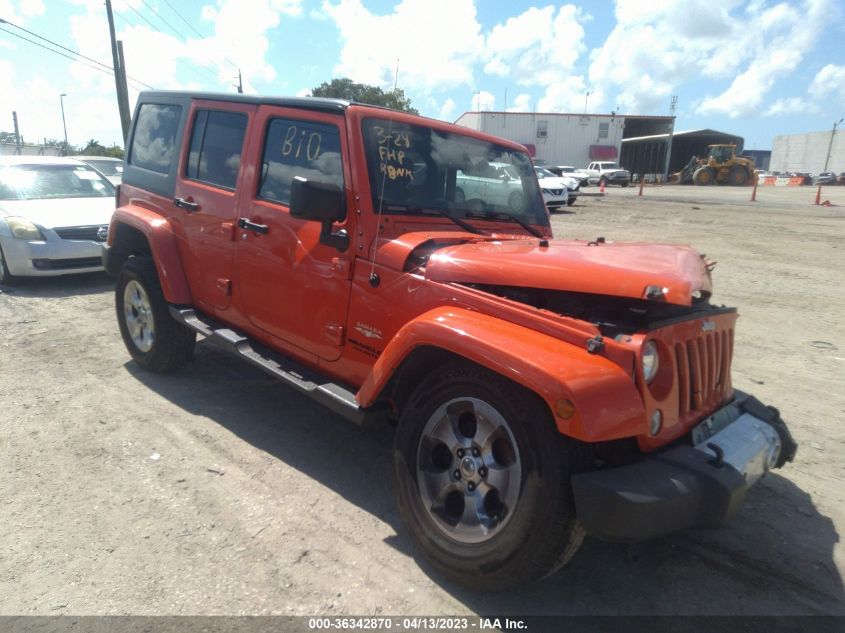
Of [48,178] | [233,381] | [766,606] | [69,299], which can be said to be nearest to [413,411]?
[766,606]

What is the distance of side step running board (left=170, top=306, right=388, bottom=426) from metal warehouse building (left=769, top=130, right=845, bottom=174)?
69598mm

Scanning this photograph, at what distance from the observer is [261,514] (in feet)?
10.3

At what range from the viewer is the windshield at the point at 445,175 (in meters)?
3.27

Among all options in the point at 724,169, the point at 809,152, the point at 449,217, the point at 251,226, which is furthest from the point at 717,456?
the point at 809,152

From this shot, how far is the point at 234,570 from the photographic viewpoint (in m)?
2.73

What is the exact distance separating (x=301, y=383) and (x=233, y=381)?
176cm

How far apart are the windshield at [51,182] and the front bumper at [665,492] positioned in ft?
30.1

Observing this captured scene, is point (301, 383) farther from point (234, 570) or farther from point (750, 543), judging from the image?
point (750, 543)

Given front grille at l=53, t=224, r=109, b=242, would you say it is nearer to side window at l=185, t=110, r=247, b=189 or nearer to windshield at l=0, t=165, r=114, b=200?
windshield at l=0, t=165, r=114, b=200

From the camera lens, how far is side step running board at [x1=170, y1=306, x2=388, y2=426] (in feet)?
10.00

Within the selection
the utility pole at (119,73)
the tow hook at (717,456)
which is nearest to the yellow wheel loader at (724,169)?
the utility pole at (119,73)

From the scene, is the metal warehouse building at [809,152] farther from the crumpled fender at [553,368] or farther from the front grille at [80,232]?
the crumpled fender at [553,368]

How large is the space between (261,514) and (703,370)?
227 centimetres

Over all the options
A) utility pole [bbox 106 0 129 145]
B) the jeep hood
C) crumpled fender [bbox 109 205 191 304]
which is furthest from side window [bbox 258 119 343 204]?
utility pole [bbox 106 0 129 145]
